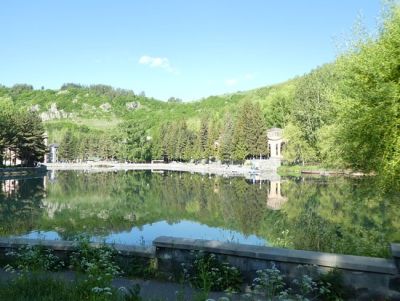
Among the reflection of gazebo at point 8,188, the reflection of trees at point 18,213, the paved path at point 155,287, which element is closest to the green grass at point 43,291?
the paved path at point 155,287

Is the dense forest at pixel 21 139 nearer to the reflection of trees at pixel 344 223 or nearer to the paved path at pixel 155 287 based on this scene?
the reflection of trees at pixel 344 223

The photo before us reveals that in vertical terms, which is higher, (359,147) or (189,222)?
(359,147)

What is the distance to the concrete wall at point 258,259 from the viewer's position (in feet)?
19.2

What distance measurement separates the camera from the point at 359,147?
1473cm

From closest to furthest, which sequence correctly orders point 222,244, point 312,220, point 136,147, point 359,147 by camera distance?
point 222,244 → point 359,147 → point 312,220 → point 136,147

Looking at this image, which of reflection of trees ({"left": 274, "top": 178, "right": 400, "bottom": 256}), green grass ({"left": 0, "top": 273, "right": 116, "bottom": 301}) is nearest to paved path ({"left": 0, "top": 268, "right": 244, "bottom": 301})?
green grass ({"left": 0, "top": 273, "right": 116, "bottom": 301})

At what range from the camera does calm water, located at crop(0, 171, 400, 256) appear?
15.0 meters

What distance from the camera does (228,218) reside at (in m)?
23.0

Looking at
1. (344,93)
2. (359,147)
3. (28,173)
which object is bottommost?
(28,173)

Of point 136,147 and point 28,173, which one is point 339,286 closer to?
point 28,173

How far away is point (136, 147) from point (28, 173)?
49.3 m

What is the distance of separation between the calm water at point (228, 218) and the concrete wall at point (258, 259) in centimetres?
446

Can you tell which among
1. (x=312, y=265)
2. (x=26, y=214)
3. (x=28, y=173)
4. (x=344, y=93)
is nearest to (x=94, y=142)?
(x=28, y=173)

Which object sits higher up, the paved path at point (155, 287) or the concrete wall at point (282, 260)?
the concrete wall at point (282, 260)
